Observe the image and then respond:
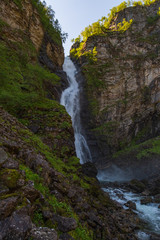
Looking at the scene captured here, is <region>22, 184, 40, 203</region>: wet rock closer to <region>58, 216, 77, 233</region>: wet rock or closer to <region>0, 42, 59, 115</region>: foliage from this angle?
<region>58, 216, 77, 233</region>: wet rock

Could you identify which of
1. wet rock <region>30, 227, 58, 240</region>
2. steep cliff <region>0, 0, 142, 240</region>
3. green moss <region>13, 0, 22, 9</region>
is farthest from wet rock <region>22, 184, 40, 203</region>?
green moss <region>13, 0, 22, 9</region>

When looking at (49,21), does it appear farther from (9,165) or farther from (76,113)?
(9,165)

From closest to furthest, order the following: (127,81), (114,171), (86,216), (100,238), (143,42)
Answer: (100,238), (86,216), (114,171), (127,81), (143,42)

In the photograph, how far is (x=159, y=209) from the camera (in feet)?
32.4

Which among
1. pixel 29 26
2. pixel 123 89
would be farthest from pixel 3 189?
pixel 123 89

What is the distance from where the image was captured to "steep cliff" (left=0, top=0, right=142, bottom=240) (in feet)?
8.88

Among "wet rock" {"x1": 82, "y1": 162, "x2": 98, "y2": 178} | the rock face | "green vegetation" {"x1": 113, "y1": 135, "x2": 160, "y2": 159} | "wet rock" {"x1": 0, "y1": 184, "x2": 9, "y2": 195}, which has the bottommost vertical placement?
"green vegetation" {"x1": 113, "y1": 135, "x2": 160, "y2": 159}

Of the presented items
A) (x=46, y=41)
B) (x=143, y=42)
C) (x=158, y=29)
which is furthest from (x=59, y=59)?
(x=158, y=29)

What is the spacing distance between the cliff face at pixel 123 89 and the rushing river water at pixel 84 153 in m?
2.69

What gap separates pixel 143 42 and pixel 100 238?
119 ft

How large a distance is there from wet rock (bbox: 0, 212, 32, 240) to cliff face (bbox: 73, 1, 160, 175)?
2207 centimetres

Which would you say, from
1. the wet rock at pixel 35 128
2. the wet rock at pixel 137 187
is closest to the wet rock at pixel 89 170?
the wet rock at pixel 137 187

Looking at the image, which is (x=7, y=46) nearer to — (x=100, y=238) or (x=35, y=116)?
(x=35, y=116)

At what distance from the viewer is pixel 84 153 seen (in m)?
20.7
